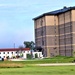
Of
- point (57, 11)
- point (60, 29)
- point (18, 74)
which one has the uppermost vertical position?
point (57, 11)

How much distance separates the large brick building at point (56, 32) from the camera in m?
123

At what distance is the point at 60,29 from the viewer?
134 meters

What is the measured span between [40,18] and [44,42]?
1352 cm

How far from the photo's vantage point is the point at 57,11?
14238 cm

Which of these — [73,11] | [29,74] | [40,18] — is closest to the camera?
[29,74]

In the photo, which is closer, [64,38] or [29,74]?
[29,74]

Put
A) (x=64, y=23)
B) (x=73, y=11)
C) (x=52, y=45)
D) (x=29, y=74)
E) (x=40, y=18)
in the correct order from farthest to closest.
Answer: (x=40, y=18) < (x=52, y=45) < (x=64, y=23) < (x=73, y=11) < (x=29, y=74)

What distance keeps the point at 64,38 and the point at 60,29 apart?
7.69 metres

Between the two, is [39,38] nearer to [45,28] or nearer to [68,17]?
[45,28]

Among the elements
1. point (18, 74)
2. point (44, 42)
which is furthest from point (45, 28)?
point (18, 74)

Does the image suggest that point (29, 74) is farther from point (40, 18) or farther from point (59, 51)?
point (40, 18)

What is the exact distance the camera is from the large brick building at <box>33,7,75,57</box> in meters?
123

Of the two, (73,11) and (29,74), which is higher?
(73,11)

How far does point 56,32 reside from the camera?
137500 mm
